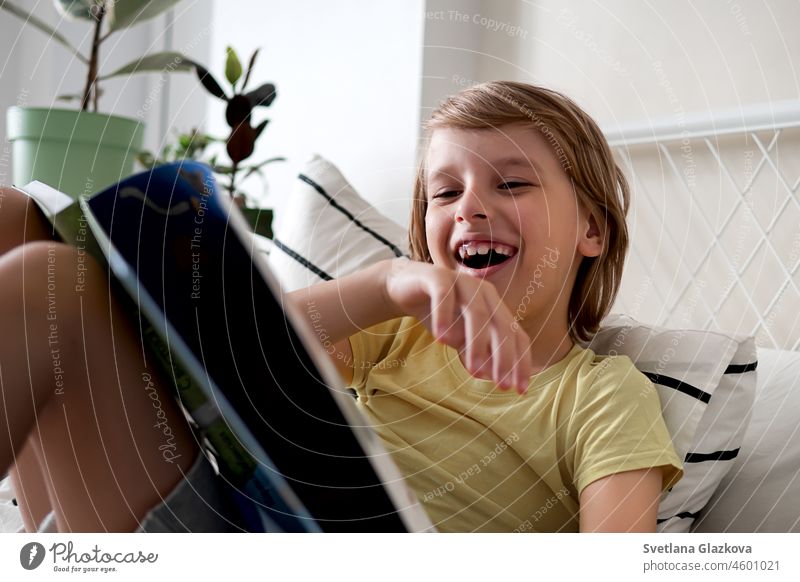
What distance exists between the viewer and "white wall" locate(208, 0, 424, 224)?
88cm

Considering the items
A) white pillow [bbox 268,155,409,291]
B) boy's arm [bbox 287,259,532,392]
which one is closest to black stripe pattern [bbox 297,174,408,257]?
white pillow [bbox 268,155,409,291]

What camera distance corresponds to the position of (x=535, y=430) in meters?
0.51

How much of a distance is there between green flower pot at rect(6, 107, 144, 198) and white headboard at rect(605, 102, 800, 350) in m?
0.50

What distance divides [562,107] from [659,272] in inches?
10.8

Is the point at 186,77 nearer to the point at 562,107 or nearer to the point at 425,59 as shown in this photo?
→ the point at 425,59

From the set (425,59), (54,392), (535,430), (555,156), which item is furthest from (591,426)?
(425,59)

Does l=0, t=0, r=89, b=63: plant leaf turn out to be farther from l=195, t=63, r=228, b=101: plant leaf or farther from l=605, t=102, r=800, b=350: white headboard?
l=605, t=102, r=800, b=350: white headboard

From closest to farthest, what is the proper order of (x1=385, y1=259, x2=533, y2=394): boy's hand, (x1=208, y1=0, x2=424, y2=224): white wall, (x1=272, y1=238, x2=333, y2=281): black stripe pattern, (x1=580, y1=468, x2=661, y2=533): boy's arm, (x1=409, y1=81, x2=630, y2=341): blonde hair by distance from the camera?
(x1=385, y1=259, x2=533, y2=394): boy's hand < (x1=580, y1=468, x2=661, y2=533): boy's arm < (x1=409, y1=81, x2=630, y2=341): blonde hair < (x1=272, y1=238, x2=333, y2=281): black stripe pattern < (x1=208, y1=0, x2=424, y2=224): white wall

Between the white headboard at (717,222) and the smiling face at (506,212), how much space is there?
0.74 ft

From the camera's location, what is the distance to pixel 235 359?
0.37 m

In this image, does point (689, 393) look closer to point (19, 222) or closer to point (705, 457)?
point (705, 457)

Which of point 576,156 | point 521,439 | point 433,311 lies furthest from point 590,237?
point 433,311
